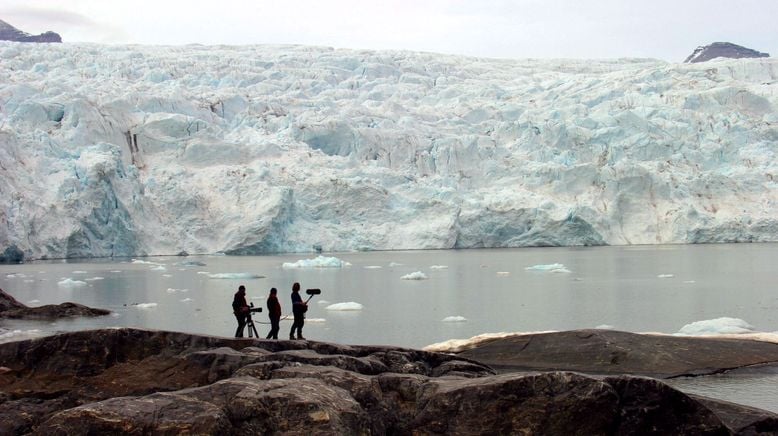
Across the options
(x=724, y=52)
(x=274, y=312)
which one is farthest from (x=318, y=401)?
(x=724, y=52)

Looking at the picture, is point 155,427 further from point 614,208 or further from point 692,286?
point 614,208

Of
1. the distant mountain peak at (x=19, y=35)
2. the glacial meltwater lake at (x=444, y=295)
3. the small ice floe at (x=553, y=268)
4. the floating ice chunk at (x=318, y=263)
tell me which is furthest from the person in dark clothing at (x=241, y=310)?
the distant mountain peak at (x=19, y=35)

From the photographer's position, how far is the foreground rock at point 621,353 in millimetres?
7074

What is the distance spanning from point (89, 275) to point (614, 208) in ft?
65.9

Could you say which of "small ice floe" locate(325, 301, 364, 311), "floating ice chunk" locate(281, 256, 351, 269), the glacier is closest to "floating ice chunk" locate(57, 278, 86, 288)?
"floating ice chunk" locate(281, 256, 351, 269)

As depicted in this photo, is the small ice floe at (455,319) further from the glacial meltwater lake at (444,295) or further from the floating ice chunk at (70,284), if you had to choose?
the floating ice chunk at (70,284)

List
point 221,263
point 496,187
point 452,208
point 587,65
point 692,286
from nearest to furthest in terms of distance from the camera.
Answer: point 692,286 < point 221,263 < point 452,208 < point 496,187 < point 587,65

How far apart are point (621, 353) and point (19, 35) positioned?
91834 millimetres

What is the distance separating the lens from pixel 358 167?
33125 mm

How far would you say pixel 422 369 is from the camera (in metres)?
5.25

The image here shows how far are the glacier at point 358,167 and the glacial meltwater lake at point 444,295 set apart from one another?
2503 mm

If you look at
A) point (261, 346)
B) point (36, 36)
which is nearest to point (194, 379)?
point (261, 346)

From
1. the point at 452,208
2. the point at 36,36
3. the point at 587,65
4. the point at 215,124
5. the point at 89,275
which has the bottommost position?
the point at 89,275

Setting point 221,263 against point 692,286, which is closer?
point 692,286
